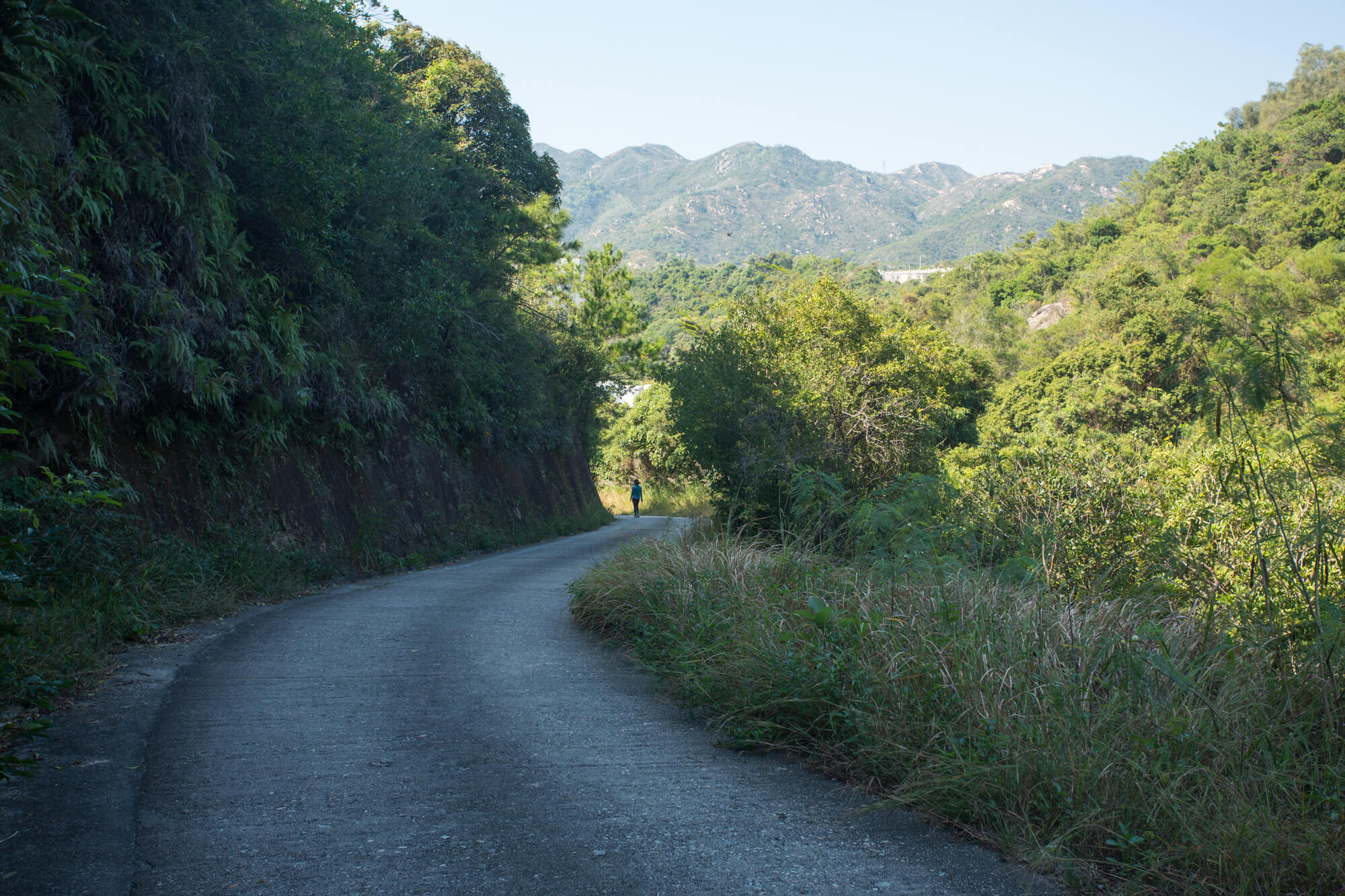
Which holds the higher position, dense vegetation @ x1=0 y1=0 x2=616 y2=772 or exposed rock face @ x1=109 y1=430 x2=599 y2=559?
dense vegetation @ x1=0 y1=0 x2=616 y2=772

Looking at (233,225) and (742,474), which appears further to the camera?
(742,474)

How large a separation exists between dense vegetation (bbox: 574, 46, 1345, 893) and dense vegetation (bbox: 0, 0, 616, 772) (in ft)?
14.5

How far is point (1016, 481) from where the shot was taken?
11.5 m

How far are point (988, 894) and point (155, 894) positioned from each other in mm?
3324

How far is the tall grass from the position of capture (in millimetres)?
3645

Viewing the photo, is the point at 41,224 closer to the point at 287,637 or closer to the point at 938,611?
the point at 287,637

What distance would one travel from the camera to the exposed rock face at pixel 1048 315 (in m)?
48.0

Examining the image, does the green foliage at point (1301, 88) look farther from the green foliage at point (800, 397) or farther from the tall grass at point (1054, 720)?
the tall grass at point (1054, 720)

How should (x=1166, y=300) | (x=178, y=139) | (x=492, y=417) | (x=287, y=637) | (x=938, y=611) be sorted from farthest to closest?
(x=1166, y=300), (x=492, y=417), (x=178, y=139), (x=287, y=637), (x=938, y=611)

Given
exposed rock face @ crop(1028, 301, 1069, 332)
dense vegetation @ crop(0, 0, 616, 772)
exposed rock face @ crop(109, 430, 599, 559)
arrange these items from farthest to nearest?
1. exposed rock face @ crop(1028, 301, 1069, 332)
2. exposed rock face @ crop(109, 430, 599, 559)
3. dense vegetation @ crop(0, 0, 616, 772)

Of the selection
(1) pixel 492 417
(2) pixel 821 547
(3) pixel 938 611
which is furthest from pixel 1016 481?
(1) pixel 492 417

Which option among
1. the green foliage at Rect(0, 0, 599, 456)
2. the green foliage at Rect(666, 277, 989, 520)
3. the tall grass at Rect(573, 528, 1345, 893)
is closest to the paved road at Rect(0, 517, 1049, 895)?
the tall grass at Rect(573, 528, 1345, 893)

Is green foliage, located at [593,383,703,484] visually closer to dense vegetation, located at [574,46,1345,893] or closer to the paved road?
dense vegetation, located at [574,46,1345,893]

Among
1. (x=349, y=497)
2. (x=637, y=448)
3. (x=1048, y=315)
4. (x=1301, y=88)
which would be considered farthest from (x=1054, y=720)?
(x=1301, y=88)
